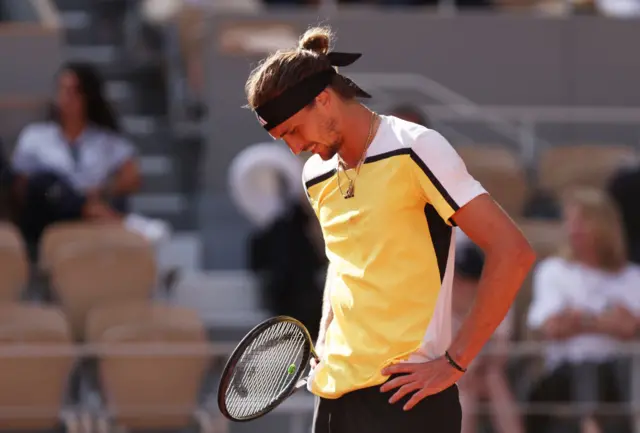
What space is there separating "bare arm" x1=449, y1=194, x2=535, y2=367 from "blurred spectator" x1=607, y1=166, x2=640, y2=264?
4571mm

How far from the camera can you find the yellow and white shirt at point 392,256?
9.93 ft

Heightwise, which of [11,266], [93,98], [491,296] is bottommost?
[11,266]

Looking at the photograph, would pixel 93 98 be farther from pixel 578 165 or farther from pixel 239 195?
pixel 578 165

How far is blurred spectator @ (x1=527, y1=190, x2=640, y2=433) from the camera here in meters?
6.29

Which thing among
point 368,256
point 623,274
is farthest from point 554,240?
point 368,256

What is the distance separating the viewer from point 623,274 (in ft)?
21.5

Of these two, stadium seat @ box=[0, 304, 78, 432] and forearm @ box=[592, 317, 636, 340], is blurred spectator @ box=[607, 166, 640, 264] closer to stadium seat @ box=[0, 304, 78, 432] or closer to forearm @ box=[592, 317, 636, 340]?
forearm @ box=[592, 317, 636, 340]

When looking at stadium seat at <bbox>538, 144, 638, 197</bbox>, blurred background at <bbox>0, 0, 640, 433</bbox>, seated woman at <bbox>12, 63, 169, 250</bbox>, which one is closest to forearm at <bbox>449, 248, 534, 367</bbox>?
blurred background at <bbox>0, 0, 640, 433</bbox>

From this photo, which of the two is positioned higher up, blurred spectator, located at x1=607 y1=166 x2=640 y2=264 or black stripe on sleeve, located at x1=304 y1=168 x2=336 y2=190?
black stripe on sleeve, located at x1=304 y1=168 x2=336 y2=190

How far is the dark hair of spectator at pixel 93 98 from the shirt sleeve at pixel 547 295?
2.58m

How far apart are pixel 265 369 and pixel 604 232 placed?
3.46 metres

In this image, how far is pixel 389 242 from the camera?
120 inches

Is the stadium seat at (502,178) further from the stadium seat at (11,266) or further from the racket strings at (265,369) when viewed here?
the racket strings at (265,369)

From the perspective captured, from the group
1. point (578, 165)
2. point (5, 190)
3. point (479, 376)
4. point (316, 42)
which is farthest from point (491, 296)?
point (578, 165)
